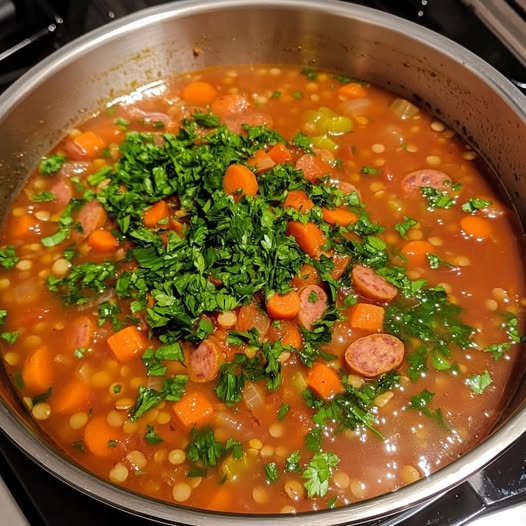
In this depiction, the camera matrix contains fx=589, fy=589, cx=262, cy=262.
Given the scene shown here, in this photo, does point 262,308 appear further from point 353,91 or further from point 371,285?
point 353,91

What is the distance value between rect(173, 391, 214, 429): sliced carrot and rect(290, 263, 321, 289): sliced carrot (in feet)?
2.14

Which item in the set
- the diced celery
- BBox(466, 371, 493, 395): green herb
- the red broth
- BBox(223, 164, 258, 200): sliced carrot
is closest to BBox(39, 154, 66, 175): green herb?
the red broth

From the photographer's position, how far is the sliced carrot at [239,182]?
288cm

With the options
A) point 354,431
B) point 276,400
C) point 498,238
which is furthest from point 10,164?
point 498,238

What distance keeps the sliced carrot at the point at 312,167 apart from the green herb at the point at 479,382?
1.27 meters

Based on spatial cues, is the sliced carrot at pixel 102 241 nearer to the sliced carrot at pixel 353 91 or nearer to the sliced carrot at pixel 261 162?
the sliced carrot at pixel 261 162

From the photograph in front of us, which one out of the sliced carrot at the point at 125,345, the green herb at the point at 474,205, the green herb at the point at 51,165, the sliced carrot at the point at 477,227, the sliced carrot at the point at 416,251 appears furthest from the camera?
the green herb at the point at 51,165

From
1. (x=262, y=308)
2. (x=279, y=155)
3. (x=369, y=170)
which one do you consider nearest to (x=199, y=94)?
(x=279, y=155)

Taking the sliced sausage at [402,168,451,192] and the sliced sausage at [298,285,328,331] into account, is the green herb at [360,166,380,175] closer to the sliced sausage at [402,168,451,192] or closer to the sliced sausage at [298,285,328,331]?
the sliced sausage at [402,168,451,192]

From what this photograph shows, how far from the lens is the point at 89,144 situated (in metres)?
3.38

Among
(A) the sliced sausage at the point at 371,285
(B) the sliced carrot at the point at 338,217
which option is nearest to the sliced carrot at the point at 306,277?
(A) the sliced sausage at the point at 371,285

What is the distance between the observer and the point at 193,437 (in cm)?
233

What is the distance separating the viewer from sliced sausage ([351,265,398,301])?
263cm

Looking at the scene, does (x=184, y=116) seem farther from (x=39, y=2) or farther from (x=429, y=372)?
(x=429, y=372)
